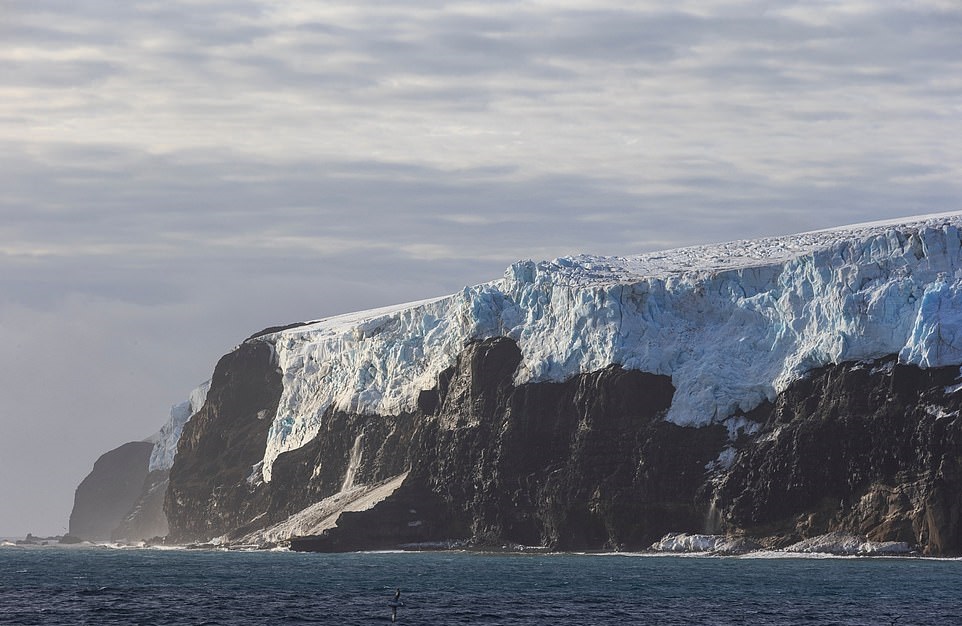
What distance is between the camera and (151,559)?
154 meters

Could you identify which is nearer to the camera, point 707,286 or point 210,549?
point 707,286

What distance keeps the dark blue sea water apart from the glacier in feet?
63.0

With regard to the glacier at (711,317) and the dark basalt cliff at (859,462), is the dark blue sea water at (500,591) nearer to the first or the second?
the dark basalt cliff at (859,462)

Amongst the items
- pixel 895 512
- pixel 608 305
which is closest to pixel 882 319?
pixel 895 512

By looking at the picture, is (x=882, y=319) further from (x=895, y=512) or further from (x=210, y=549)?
(x=210, y=549)

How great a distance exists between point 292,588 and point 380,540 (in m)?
50.7

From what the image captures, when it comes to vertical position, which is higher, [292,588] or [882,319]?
[882,319]

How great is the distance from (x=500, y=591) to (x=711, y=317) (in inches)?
2203

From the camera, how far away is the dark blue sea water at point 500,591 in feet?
269

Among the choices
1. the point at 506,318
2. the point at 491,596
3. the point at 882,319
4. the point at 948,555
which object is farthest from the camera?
the point at 506,318

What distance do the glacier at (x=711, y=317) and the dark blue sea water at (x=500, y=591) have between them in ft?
63.0

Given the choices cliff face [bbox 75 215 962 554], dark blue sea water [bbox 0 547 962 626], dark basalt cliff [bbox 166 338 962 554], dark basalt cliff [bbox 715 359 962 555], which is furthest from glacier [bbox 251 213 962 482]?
dark blue sea water [bbox 0 547 962 626]

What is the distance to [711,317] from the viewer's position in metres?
146

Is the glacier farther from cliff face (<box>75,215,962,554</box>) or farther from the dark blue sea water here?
the dark blue sea water
